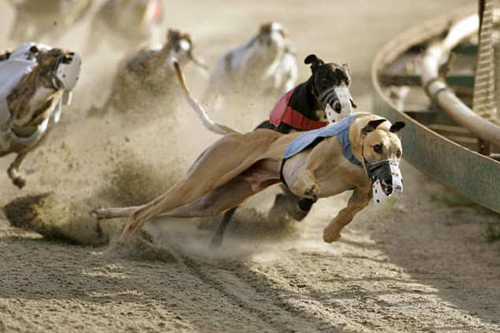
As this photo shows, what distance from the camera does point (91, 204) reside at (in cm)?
642

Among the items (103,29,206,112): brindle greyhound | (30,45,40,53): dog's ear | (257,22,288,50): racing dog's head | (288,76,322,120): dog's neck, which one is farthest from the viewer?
(257,22,288,50): racing dog's head

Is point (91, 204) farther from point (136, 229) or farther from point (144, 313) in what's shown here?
point (144, 313)

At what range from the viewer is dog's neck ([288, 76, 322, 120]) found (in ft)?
18.2

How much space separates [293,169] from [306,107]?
80 cm

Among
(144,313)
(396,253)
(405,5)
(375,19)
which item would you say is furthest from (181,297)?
(405,5)

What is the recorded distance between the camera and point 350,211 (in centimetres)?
480

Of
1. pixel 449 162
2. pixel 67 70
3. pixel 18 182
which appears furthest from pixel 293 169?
pixel 18 182

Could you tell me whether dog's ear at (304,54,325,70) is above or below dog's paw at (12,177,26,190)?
above

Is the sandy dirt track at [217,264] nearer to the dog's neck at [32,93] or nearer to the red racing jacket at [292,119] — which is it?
the dog's neck at [32,93]

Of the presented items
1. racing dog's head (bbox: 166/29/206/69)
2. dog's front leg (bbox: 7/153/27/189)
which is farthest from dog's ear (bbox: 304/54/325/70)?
racing dog's head (bbox: 166/29/206/69)

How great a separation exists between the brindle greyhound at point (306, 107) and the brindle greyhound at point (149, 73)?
2508 mm

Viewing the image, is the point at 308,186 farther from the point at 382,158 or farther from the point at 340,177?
the point at 382,158

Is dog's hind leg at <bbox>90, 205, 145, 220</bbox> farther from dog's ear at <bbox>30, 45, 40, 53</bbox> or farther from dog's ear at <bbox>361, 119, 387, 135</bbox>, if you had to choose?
dog's ear at <bbox>361, 119, 387, 135</bbox>

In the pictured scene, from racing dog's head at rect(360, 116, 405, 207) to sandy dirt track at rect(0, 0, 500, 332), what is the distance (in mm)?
638
